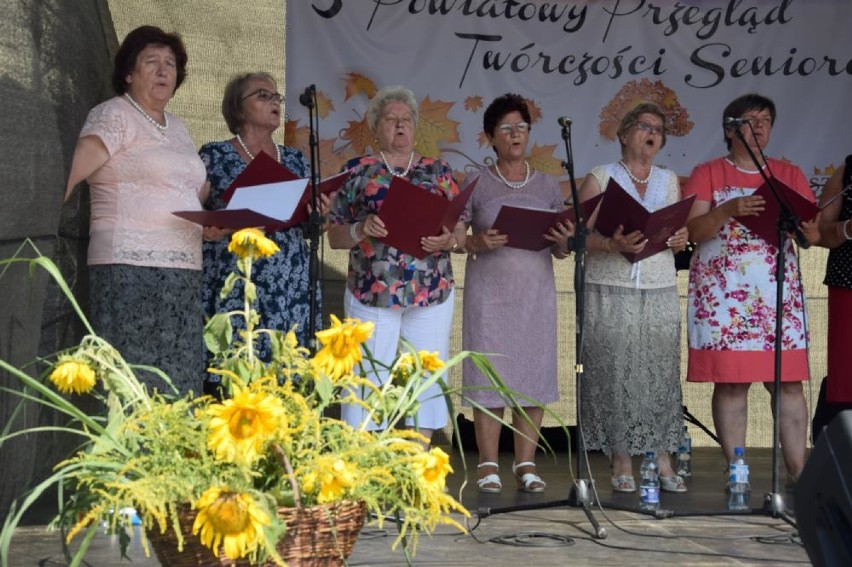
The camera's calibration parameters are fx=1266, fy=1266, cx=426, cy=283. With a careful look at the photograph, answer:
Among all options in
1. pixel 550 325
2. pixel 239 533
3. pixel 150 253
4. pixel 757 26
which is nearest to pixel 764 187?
pixel 550 325

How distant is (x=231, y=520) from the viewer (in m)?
1.32

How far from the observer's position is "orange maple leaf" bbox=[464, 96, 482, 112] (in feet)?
19.9

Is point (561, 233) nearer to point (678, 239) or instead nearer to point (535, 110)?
point (678, 239)

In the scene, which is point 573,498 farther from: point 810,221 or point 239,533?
point 239,533

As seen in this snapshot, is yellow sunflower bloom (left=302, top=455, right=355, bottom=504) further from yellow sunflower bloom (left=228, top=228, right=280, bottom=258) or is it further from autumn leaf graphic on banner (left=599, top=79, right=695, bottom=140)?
autumn leaf graphic on banner (left=599, top=79, right=695, bottom=140)

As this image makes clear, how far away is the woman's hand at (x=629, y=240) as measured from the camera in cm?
422

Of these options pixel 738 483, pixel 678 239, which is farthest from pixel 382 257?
pixel 738 483

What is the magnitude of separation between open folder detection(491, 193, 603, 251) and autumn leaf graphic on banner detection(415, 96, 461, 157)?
1732mm

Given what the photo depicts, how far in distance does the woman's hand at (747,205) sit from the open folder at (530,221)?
19.4 inches

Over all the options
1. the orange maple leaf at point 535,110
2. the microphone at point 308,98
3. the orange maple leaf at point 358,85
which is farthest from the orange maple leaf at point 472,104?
the microphone at point 308,98

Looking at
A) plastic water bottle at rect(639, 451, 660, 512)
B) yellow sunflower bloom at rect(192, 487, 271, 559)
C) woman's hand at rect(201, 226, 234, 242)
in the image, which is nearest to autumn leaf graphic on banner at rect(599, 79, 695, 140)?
plastic water bottle at rect(639, 451, 660, 512)

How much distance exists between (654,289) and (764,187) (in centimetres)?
57

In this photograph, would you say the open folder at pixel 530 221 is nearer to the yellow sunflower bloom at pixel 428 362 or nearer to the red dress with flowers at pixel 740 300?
the red dress with flowers at pixel 740 300

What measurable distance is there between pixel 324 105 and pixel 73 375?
4.49 m
